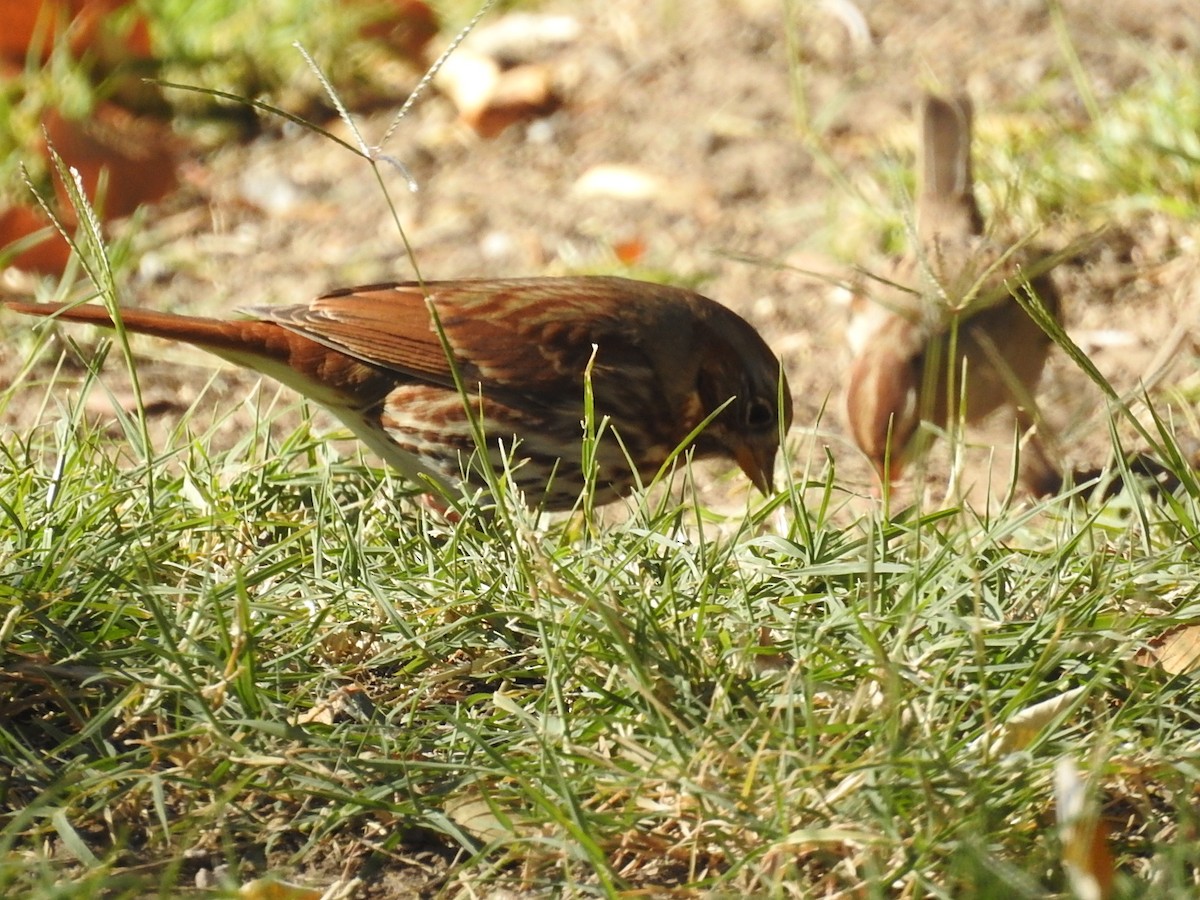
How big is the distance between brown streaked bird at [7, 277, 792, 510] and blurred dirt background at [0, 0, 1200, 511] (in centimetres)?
50

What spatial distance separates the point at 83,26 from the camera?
6.16 m

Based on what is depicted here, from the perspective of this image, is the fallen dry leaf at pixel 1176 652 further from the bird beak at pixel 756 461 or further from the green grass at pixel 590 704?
the bird beak at pixel 756 461

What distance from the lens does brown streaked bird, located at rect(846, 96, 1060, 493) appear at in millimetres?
4742

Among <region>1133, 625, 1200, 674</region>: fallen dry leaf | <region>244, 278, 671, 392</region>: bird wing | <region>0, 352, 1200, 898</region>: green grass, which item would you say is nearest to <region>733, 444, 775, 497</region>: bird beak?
<region>244, 278, 671, 392</region>: bird wing

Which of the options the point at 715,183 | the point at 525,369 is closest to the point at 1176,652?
the point at 525,369

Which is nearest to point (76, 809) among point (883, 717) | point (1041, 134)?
point (883, 717)

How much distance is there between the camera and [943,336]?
5.12 metres

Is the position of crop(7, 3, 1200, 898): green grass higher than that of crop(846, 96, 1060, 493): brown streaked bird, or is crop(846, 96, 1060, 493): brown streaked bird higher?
crop(7, 3, 1200, 898): green grass

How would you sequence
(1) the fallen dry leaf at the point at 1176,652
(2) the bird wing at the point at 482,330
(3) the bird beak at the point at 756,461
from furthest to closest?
(3) the bird beak at the point at 756,461
(2) the bird wing at the point at 482,330
(1) the fallen dry leaf at the point at 1176,652

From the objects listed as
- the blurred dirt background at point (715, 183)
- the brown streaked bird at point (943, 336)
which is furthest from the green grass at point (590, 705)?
the blurred dirt background at point (715, 183)

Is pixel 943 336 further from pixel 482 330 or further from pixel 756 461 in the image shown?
pixel 482 330

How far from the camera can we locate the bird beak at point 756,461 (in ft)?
13.7

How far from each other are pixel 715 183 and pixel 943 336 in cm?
136

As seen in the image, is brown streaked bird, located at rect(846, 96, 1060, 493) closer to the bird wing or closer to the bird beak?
the bird beak
